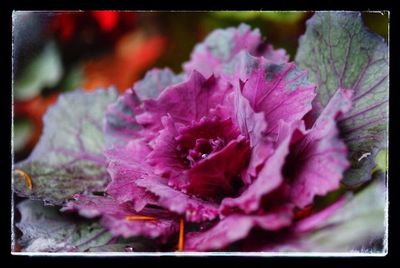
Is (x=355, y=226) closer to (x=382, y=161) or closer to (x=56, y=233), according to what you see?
(x=382, y=161)

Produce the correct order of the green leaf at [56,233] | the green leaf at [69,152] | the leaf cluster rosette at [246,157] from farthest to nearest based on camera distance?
the green leaf at [69,152]
the green leaf at [56,233]
the leaf cluster rosette at [246,157]

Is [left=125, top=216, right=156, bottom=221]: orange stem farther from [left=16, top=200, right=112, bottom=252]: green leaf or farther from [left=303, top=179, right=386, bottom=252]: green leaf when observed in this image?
[left=303, top=179, right=386, bottom=252]: green leaf

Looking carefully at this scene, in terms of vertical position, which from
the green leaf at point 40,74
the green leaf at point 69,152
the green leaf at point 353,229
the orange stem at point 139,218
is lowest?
the green leaf at point 353,229

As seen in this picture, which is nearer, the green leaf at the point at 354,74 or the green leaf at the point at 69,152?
the green leaf at the point at 354,74

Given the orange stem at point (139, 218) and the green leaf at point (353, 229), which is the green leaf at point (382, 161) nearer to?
the green leaf at point (353, 229)

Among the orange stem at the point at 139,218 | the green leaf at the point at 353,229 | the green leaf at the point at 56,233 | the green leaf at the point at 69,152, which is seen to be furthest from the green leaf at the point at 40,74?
the green leaf at the point at 353,229

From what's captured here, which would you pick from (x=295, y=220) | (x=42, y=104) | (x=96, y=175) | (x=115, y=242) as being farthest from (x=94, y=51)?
(x=295, y=220)

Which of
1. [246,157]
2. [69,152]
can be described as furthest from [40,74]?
[246,157]

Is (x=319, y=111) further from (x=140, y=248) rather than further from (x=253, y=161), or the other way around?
(x=140, y=248)
